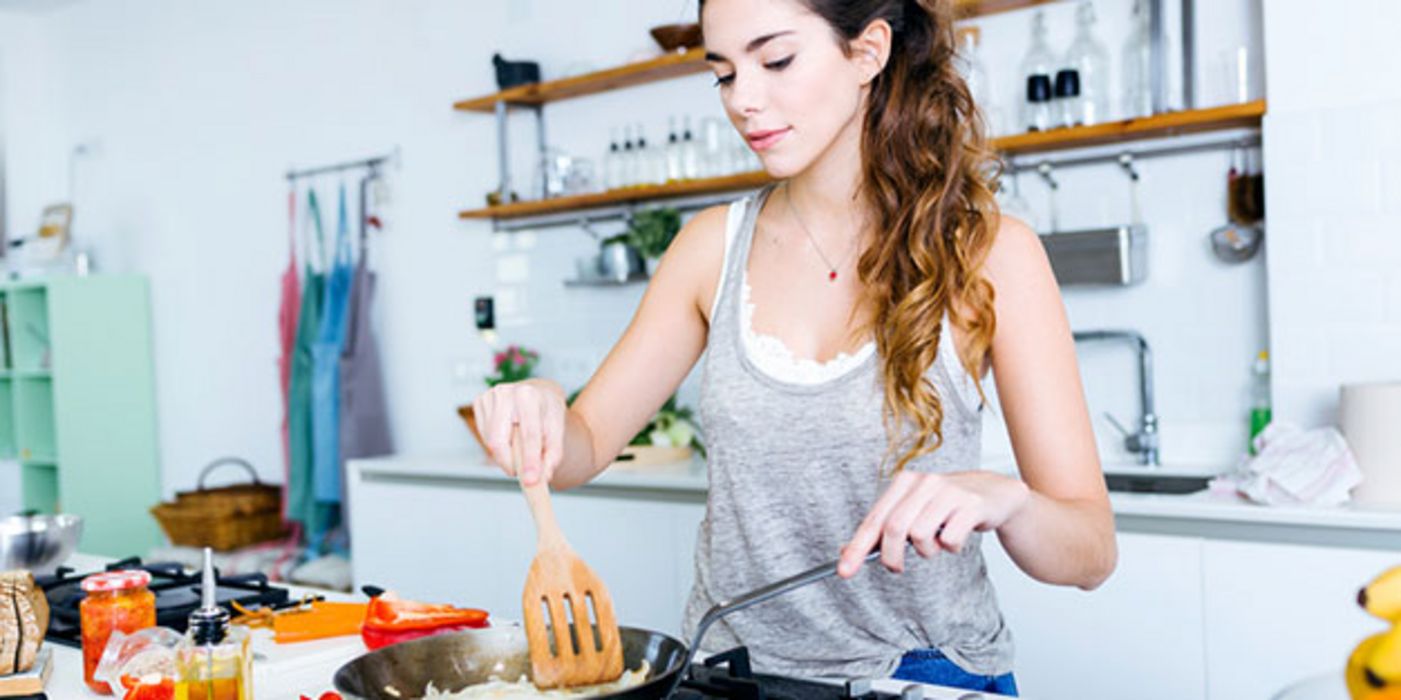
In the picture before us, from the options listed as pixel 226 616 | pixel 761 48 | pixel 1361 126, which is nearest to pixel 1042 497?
pixel 761 48

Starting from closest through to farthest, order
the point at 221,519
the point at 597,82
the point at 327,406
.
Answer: the point at 597,82
the point at 327,406
the point at 221,519

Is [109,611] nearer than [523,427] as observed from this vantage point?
No

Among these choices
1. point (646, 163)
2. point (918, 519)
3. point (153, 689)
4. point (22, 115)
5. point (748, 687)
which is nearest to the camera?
point (918, 519)

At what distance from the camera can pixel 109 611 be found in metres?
1.61

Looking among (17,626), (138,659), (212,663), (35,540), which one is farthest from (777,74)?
(35,540)

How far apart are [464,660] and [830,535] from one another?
476 millimetres

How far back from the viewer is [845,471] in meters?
1.58

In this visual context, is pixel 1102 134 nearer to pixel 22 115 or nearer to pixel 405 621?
pixel 405 621

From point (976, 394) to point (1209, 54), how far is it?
6.29 feet

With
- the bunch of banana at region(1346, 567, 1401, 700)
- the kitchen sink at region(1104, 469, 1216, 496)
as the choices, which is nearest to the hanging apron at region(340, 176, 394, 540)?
the kitchen sink at region(1104, 469, 1216, 496)

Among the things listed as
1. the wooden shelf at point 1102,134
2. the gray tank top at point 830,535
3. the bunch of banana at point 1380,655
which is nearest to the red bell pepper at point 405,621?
the gray tank top at point 830,535

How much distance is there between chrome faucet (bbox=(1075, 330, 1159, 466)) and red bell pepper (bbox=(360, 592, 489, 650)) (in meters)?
1.98

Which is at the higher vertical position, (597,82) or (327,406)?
(597,82)

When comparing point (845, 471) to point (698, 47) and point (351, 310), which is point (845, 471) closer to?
point (698, 47)
